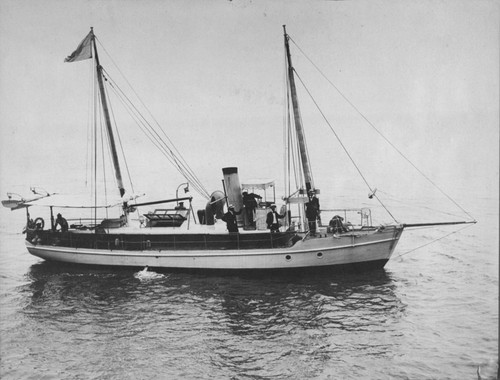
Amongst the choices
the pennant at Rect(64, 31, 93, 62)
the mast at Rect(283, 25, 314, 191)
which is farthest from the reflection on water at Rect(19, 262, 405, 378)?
the pennant at Rect(64, 31, 93, 62)

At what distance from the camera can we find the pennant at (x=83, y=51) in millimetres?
26031

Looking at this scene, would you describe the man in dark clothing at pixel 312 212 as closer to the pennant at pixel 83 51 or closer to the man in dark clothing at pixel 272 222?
the man in dark clothing at pixel 272 222

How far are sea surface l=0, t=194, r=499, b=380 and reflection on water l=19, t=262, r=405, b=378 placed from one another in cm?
5

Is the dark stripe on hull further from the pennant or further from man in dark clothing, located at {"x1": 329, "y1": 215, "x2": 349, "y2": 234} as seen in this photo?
the pennant

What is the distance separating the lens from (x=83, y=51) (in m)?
26.4

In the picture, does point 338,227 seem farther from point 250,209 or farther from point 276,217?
point 250,209

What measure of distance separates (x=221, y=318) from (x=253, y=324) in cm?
154

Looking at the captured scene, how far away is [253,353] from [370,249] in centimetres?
1054

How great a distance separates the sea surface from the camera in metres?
13.3

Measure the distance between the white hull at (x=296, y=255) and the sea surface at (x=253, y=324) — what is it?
0.72 m

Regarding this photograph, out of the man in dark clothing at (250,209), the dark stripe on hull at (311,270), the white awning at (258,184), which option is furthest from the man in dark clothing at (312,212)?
the man in dark clothing at (250,209)

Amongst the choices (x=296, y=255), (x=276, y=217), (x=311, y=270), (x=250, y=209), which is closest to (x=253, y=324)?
(x=296, y=255)

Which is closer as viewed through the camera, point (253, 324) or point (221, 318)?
point (253, 324)

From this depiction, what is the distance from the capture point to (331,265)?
2238cm
